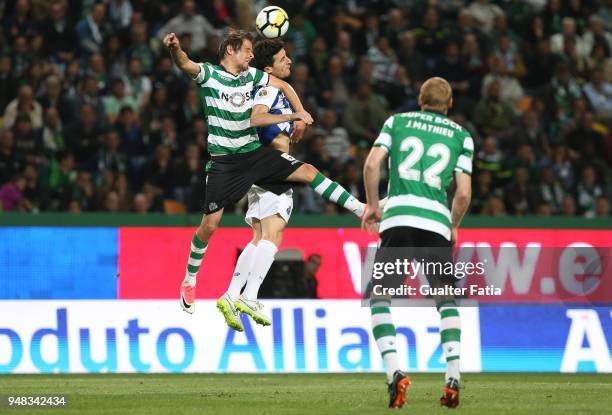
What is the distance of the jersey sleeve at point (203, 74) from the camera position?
41.4ft

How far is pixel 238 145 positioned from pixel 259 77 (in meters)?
0.68

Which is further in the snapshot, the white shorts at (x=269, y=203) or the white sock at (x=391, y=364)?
the white shorts at (x=269, y=203)

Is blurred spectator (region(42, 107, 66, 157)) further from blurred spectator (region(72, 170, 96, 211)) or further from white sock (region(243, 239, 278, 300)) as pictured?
white sock (region(243, 239, 278, 300))

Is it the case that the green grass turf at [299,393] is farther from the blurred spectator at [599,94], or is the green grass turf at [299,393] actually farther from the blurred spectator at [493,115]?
the blurred spectator at [599,94]

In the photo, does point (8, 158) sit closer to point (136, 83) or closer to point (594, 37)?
point (136, 83)

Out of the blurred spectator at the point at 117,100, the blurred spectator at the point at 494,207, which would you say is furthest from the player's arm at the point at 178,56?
the blurred spectator at the point at 494,207

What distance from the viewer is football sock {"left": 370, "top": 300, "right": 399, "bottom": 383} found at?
33.2ft

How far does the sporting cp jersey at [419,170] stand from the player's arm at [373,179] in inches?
3.4

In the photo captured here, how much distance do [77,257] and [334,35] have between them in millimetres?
6645

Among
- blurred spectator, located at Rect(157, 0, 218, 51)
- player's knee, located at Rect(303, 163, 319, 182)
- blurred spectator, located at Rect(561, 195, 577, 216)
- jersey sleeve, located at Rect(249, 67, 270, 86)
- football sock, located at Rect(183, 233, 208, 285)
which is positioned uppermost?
blurred spectator, located at Rect(157, 0, 218, 51)

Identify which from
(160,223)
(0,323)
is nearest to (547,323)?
(160,223)

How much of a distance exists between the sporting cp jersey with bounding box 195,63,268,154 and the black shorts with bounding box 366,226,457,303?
3086 mm

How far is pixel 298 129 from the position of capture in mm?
12758

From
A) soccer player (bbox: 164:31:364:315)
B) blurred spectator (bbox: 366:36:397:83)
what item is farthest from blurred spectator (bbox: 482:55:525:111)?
soccer player (bbox: 164:31:364:315)
